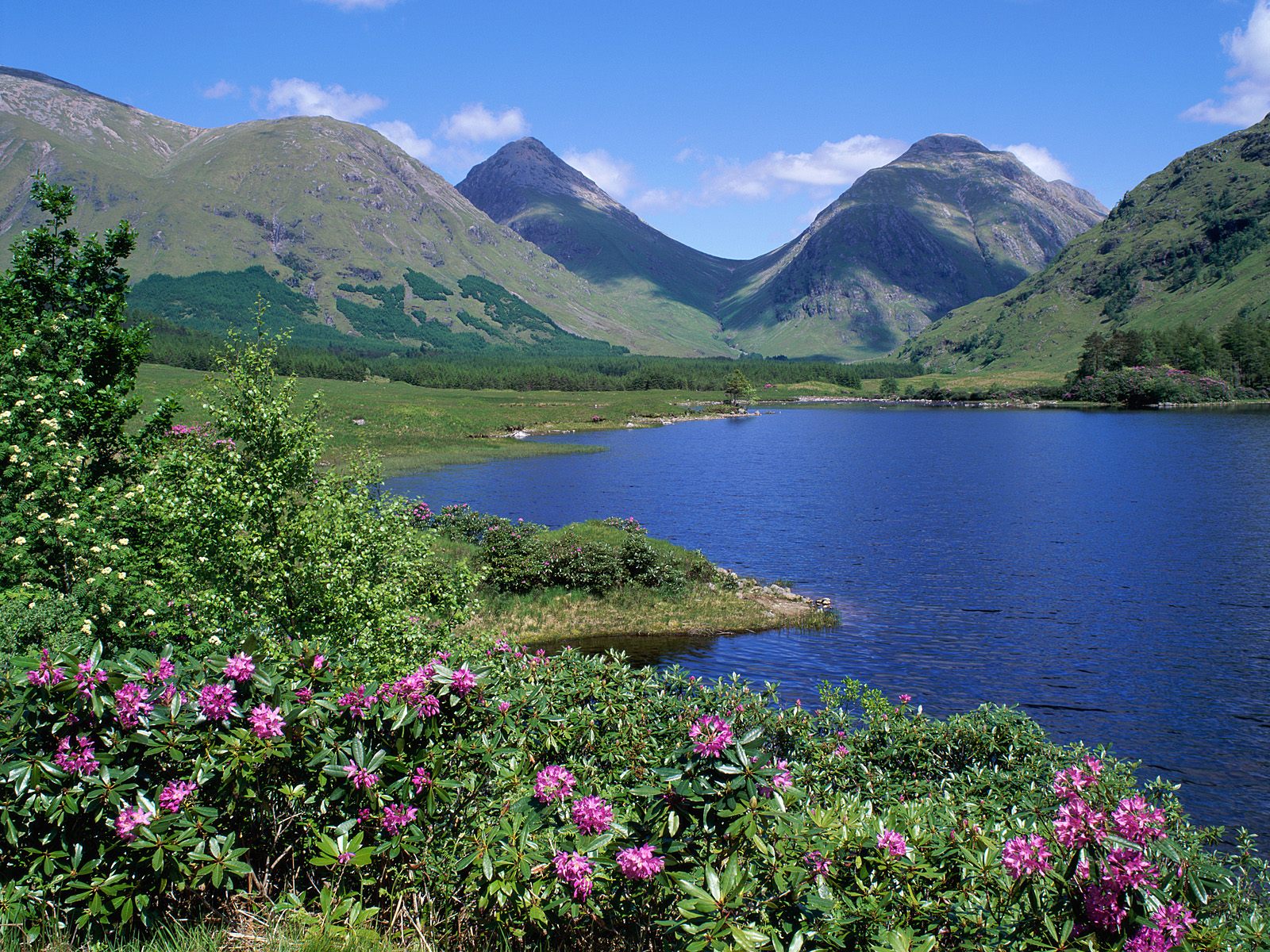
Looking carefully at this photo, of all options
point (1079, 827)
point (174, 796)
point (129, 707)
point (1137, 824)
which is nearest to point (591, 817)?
point (174, 796)

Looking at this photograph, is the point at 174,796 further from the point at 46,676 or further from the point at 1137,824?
the point at 1137,824

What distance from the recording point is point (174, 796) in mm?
6941

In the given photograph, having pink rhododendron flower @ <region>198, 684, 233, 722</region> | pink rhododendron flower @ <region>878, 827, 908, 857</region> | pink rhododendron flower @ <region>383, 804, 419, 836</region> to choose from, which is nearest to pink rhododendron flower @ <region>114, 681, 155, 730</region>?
pink rhododendron flower @ <region>198, 684, 233, 722</region>

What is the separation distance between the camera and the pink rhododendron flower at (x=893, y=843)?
668 cm

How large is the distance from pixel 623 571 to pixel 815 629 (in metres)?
9.80

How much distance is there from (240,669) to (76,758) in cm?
141

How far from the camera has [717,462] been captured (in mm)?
104750

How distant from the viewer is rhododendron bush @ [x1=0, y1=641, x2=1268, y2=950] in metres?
6.16

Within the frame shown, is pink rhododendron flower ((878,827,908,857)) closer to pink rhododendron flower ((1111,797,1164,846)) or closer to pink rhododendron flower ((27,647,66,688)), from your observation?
pink rhododendron flower ((1111,797,1164,846))

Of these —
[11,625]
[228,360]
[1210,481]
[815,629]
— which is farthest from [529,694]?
[1210,481]

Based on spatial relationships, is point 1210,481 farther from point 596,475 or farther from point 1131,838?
point 1131,838

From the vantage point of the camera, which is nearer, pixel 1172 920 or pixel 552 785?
pixel 1172 920

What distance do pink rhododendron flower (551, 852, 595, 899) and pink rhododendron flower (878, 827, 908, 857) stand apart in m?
2.39

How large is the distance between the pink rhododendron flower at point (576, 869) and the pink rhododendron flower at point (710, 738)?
133 centimetres
